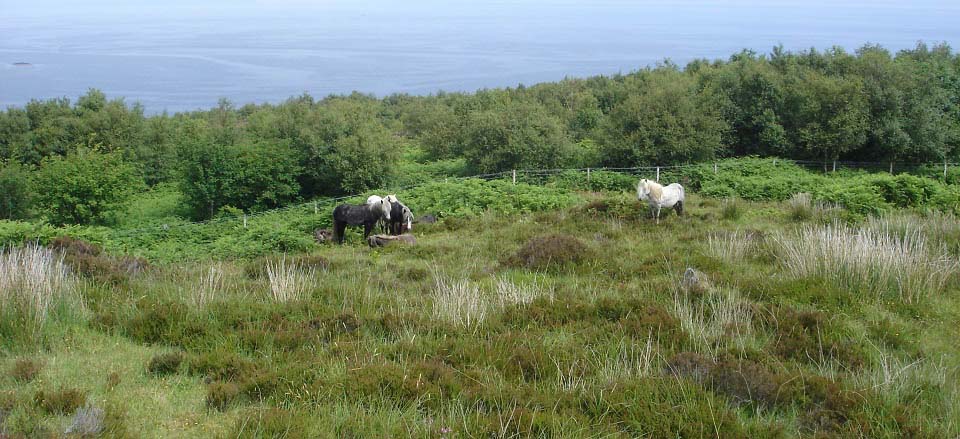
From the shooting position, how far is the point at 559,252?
40.6 ft

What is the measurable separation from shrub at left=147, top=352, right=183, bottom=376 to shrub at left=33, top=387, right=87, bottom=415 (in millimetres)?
879

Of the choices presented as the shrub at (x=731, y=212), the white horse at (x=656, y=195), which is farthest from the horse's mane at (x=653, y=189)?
the shrub at (x=731, y=212)

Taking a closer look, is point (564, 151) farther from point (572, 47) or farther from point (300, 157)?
point (572, 47)

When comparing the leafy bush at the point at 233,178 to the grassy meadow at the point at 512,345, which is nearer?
the grassy meadow at the point at 512,345

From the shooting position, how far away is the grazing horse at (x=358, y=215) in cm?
1809

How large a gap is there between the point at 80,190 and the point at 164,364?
3384 cm

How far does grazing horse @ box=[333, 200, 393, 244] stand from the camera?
59.4 feet

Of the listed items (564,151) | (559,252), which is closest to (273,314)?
(559,252)

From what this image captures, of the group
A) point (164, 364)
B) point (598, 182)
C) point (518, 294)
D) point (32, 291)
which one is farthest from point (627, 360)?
point (598, 182)

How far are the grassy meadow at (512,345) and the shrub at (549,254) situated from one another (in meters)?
0.06

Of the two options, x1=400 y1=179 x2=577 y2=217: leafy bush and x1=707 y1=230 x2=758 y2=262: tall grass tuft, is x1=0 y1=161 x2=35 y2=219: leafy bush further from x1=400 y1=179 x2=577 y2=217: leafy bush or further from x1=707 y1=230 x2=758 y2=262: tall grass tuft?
x1=707 y1=230 x2=758 y2=262: tall grass tuft

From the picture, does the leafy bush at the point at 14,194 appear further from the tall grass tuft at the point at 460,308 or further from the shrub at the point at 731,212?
the tall grass tuft at the point at 460,308

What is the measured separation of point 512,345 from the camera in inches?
291

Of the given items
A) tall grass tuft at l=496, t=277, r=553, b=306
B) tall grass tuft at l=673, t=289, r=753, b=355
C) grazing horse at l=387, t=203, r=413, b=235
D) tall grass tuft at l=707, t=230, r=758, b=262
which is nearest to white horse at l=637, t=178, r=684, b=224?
tall grass tuft at l=707, t=230, r=758, b=262
